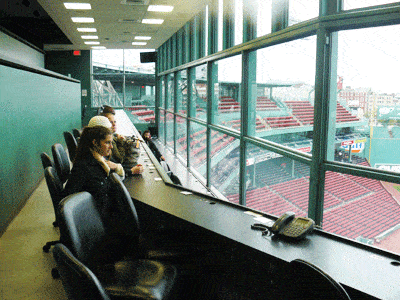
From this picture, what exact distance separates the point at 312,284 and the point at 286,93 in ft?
11.1

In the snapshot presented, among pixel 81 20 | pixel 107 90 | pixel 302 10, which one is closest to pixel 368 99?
pixel 302 10

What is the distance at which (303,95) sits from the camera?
3.48 m

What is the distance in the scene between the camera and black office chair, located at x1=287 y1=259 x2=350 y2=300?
42.2 inches

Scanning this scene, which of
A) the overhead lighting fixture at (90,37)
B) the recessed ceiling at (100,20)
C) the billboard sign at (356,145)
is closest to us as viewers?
the billboard sign at (356,145)

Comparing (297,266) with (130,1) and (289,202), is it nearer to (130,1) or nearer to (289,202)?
(289,202)

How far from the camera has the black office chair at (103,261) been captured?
64.0 inches

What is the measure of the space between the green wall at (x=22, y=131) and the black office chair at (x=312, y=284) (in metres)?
2.89

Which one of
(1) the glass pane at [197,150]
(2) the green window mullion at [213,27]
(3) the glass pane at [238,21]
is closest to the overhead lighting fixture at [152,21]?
(2) the green window mullion at [213,27]

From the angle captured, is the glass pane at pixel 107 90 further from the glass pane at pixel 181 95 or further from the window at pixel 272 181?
the window at pixel 272 181

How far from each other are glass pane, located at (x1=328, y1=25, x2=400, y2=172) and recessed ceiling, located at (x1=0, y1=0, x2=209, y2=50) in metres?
4.25

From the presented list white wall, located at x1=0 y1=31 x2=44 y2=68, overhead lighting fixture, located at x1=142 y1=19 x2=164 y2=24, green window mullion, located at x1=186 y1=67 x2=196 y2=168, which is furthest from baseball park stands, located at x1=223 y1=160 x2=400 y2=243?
white wall, located at x1=0 y1=31 x2=44 y2=68

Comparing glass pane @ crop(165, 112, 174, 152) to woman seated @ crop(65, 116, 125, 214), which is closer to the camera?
woman seated @ crop(65, 116, 125, 214)

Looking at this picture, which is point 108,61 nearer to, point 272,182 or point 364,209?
point 272,182

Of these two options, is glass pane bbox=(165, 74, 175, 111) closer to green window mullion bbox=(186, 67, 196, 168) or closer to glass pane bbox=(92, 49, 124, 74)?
green window mullion bbox=(186, 67, 196, 168)
